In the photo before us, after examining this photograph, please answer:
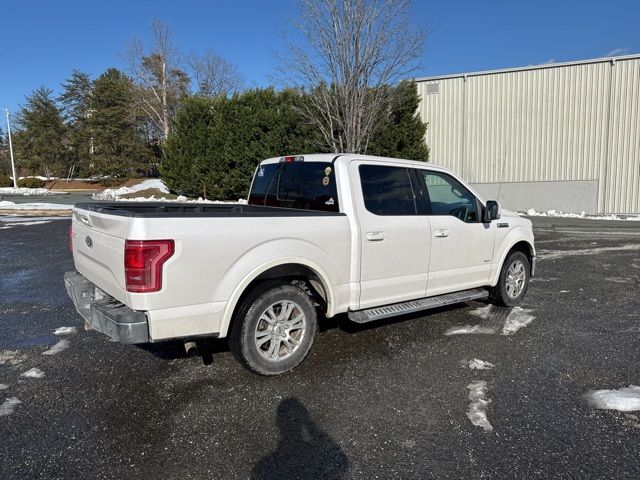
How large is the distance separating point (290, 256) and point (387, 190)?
141 cm

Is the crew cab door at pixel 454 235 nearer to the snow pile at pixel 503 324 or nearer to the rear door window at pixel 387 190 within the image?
Result: the rear door window at pixel 387 190

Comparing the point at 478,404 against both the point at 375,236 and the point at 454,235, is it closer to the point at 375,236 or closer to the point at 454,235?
the point at 375,236

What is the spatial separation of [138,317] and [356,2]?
13397 mm

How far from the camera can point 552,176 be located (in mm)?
20375

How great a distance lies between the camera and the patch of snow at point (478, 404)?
3.32 m

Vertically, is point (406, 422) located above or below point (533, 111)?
below

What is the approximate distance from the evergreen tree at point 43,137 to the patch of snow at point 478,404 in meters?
58.4

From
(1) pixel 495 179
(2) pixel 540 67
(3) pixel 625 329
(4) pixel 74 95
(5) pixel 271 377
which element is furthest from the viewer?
(4) pixel 74 95

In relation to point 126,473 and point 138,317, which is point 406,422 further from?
point 138,317

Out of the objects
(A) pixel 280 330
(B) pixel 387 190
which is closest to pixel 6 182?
(B) pixel 387 190

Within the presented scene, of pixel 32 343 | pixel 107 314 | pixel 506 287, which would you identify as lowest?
pixel 32 343

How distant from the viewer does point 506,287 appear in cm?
609

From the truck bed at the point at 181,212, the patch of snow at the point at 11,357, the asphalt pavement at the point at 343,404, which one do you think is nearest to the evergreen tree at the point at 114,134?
the asphalt pavement at the point at 343,404

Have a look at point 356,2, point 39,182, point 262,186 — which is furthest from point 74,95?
point 262,186
